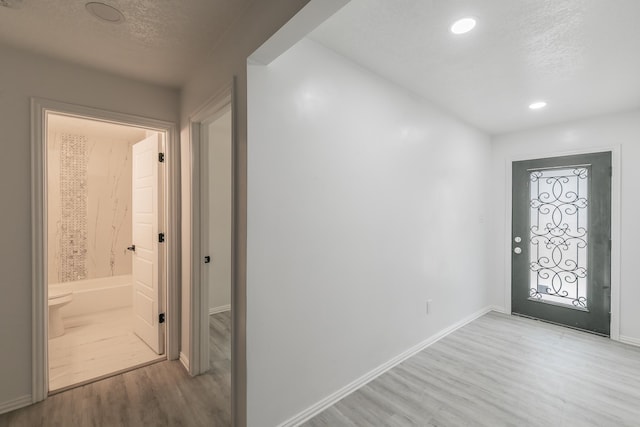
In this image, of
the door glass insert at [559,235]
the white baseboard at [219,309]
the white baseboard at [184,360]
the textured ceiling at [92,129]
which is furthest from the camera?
the white baseboard at [219,309]

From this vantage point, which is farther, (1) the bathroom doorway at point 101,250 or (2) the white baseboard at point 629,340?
(2) the white baseboard at point 629,340

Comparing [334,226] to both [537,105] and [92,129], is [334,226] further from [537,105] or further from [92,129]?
[92,129]

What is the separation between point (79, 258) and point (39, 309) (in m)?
2.75

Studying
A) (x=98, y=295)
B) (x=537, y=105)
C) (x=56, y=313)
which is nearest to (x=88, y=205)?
(x=98, y=295)

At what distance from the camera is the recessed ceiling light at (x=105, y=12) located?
1583 millimetres

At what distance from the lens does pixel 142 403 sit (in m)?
2.12

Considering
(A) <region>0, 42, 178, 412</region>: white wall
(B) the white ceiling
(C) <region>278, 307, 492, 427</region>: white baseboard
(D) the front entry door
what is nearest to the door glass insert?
(D) the front entry door

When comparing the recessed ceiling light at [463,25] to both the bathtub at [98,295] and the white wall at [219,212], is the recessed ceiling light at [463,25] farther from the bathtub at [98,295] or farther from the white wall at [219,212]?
the bathtub at [98,295]

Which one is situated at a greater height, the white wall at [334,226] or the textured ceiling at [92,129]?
the textured ceiling at [92,129]

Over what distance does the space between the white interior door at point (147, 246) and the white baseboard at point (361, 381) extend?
5.36 feet

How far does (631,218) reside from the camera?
3197mm

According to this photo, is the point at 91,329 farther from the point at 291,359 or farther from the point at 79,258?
the point at 291,359

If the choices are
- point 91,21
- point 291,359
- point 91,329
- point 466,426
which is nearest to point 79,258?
point 91,329

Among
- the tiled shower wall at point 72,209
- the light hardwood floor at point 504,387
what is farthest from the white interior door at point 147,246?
the tiled shower wall at point 72,209
